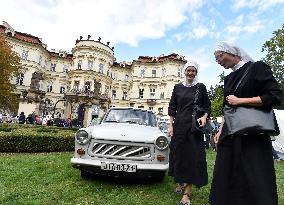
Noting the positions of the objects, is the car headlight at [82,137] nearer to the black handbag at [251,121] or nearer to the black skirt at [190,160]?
the black skirt at [190,160]

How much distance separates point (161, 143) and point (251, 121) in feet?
9.86

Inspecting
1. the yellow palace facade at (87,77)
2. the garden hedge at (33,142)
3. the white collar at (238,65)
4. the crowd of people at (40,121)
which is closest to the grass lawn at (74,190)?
the white collar at (238,65)

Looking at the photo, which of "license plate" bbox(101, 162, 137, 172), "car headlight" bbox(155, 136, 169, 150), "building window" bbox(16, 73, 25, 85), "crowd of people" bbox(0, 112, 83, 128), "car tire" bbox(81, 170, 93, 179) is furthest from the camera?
"building window" bbox(16, 73, 25, 85)

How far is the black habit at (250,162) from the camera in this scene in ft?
9.30

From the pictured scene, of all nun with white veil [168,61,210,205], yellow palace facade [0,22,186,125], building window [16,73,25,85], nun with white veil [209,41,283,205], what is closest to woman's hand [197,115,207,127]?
nun with white veil [168,61,210,205]

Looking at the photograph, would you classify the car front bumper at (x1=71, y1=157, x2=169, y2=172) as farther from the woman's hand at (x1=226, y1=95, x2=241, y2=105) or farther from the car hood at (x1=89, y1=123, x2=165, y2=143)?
the woman's hand at (x1=226, y1=95, x2=241, y2=105)

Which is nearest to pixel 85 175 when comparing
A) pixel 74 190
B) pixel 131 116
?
pixel 74 190

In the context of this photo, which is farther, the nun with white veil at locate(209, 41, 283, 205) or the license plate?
the license plate

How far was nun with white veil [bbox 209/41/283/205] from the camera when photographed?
284cm

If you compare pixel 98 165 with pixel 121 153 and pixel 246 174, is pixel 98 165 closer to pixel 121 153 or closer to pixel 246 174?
pixel 121 153

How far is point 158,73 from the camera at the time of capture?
67.7 metres

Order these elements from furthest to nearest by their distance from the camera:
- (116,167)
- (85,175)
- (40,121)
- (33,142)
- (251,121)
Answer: (40,121) → (33,142) → (85,175) → (116,167) → (251,121)

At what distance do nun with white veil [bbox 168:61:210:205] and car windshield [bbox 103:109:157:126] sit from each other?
6.70 ft

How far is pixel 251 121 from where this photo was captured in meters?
2.84
